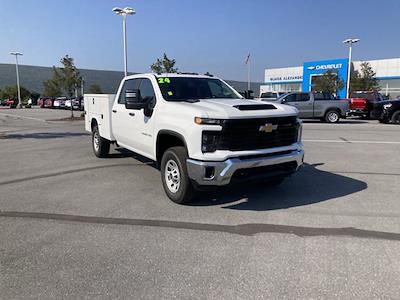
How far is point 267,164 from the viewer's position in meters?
5.24

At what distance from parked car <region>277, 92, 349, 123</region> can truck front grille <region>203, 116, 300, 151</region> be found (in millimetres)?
16230

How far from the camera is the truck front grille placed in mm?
4957

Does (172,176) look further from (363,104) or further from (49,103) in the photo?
(49,103)

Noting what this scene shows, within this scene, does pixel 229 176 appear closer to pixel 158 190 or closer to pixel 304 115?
pixel 158 190

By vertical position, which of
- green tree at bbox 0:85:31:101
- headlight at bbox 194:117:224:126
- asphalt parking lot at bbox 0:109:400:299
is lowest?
asphalt parking lot at bbox 0:109:400:299

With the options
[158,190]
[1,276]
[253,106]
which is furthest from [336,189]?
[1,276]

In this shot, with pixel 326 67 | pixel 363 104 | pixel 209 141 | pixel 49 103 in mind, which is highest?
pixel 326 67

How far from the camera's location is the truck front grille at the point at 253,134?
4957mm

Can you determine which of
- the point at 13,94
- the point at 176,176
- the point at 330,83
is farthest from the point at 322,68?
the point at 176,176

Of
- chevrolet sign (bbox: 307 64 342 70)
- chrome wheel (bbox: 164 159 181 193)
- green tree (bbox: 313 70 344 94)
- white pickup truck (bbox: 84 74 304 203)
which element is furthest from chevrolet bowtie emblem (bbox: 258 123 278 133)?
chevrolet sign (bbox: 307 64 342 70)

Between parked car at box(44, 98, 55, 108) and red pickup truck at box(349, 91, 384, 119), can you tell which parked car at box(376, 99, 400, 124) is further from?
parked car at box(44, 98, 55, 108)

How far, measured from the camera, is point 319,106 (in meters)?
21.3

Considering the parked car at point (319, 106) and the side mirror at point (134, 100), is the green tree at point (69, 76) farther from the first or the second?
the side mirror at point (134, 100)

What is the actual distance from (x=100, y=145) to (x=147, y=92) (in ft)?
10.1
